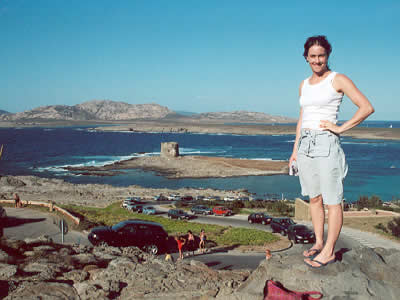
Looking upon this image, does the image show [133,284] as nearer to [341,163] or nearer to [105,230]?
[341,163]

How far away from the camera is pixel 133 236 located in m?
15.5

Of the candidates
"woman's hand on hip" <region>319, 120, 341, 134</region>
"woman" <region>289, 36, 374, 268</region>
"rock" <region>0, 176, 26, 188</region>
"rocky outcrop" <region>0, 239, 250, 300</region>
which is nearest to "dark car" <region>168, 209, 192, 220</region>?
"rocky outcrop" <region>0, 239, 250, 300</region>

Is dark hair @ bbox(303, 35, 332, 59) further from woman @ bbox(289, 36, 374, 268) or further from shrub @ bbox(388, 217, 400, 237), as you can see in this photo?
shrub @ bbox(388, 217, 400, 237)

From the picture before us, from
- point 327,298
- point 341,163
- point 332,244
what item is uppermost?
point 341,163

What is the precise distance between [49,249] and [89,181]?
57.3 metres

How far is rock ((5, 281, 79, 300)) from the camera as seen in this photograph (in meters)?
6.49

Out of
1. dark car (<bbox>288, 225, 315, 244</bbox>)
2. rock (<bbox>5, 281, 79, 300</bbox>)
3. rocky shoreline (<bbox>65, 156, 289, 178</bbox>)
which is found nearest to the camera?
rock (<bbox>5, 281, 79, 300</bbox>)

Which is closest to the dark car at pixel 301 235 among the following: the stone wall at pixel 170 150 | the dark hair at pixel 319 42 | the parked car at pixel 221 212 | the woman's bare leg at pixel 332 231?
the parked car at pixel 221 212

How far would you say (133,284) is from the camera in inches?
281

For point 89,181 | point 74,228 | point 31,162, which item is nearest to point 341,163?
point 74,228

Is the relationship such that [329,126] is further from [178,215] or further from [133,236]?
[178,215]

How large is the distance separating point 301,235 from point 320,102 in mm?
16868

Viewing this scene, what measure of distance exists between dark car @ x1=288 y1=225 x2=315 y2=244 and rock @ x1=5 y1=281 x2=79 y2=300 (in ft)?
51.8

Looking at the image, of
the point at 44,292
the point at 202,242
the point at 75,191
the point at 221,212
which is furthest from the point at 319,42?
the point at 75,191
